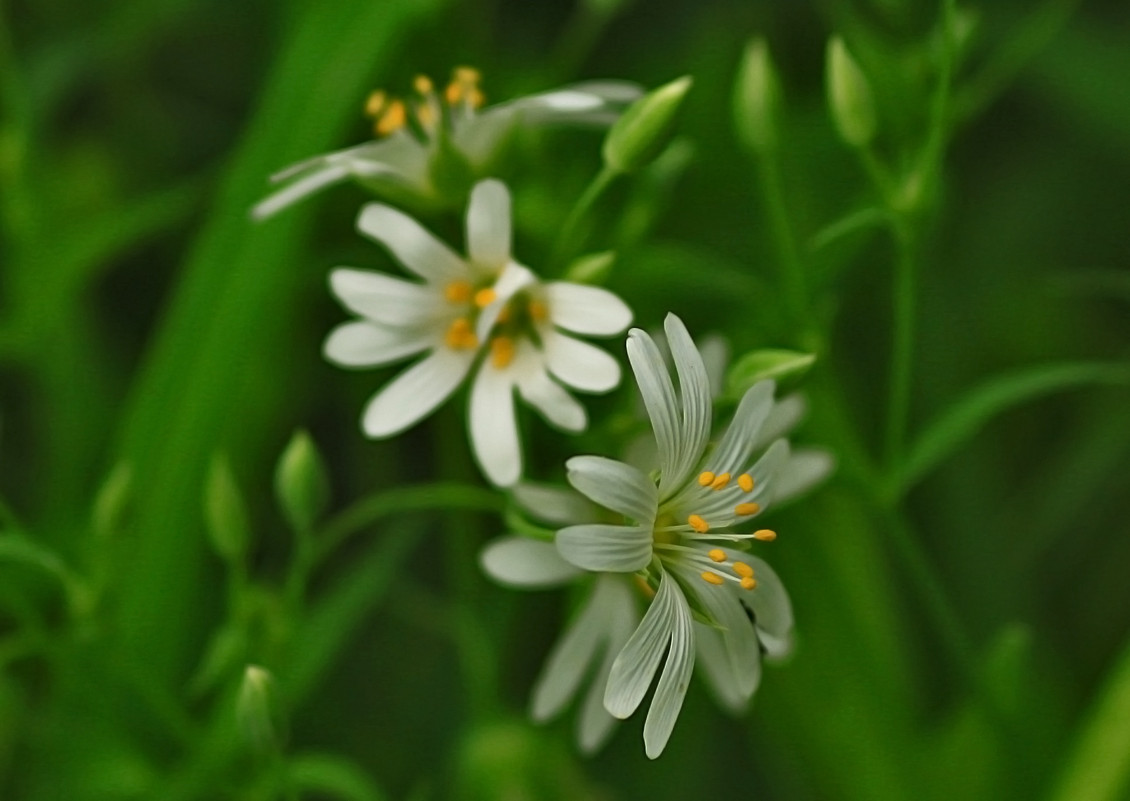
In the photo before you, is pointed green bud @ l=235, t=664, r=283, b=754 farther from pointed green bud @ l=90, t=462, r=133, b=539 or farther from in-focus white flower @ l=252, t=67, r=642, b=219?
in-focus white flower @ l=252, t=67, r=642, b=219

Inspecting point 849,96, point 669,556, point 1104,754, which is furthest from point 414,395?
point 1104,754

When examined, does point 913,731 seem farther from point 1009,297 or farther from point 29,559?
point 29,559

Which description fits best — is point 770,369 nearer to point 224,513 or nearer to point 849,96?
point 849,96

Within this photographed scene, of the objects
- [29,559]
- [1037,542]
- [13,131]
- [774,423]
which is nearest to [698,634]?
[774,423]

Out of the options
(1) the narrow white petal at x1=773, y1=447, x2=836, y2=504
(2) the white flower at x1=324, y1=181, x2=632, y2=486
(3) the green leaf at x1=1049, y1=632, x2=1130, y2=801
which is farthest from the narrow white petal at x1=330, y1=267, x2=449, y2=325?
(3) the green leaf at x1=1049, y1=632, x2=1130, y2=801

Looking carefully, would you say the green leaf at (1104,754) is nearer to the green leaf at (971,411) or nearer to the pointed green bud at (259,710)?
the green leaf at (971,411)
